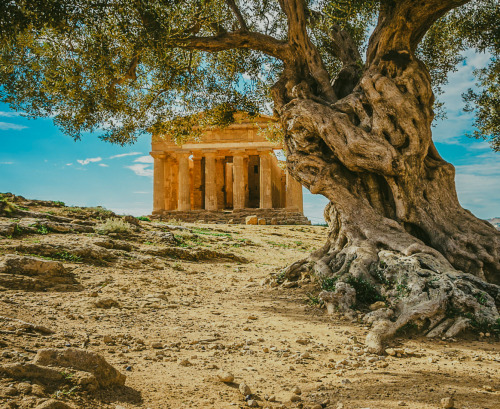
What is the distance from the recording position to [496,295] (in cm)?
529

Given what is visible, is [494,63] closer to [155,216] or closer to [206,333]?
[206,333]

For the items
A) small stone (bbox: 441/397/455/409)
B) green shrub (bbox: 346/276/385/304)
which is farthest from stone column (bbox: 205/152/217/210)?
small stone (bbox: 441/397/455/409)

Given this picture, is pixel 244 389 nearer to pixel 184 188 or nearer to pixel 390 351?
pixel 390 351

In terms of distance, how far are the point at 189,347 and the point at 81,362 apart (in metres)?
1.53

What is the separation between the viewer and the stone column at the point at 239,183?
100.0ft

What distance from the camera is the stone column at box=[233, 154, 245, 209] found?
100.0ft

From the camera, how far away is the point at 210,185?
104 feet

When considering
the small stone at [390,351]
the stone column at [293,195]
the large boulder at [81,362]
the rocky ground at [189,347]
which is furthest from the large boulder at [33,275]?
the stone column at [293,195]

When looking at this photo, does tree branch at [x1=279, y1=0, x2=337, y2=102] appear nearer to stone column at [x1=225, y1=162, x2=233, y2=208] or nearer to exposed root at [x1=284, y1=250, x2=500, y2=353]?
exposed root at [x1=284, y1=250, x2=500, y2=353]

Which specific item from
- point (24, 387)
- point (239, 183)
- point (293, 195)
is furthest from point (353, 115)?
point (239, 183)

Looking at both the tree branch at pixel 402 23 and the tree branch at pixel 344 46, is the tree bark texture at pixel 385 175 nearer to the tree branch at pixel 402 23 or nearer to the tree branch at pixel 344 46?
the tree branch at pixel 402 23

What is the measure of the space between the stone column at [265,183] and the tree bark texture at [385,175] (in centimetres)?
2224

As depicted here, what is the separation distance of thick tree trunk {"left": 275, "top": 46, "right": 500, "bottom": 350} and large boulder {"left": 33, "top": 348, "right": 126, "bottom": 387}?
3.48m

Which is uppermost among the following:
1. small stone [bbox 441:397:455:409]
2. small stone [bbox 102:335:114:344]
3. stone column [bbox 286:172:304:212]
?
stone column [bbox 286:172:304:212]
